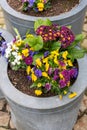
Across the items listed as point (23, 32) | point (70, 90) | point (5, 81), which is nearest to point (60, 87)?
point (70, 90)

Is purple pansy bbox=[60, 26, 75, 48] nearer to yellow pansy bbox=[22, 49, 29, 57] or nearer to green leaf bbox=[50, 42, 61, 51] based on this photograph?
green leaf bbox=[50, 42, 61, 51]

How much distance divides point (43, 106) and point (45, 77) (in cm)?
21

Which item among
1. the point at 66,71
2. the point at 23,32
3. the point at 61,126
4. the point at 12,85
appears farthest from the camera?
the point at 23,32

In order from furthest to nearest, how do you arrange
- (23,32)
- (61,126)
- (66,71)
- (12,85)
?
1. (23,32)
2. (61,126)
3. (12,85)
4. (66,71)

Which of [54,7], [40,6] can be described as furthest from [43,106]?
[54,7]

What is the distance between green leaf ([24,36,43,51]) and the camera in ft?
7.83

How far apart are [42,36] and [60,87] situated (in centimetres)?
39

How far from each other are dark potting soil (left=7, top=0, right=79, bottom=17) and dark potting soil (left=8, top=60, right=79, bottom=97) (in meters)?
0.68

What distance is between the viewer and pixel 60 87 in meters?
2.38

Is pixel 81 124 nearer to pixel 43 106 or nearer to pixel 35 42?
pixel 43 106

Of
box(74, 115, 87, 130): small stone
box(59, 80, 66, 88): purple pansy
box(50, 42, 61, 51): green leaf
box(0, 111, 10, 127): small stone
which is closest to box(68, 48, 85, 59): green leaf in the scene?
box(50, 42, 61, 51): green leaf

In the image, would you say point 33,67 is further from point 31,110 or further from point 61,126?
point 61,126

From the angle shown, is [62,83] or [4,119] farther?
Answer: [4,119]

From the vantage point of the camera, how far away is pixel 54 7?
3.20m
